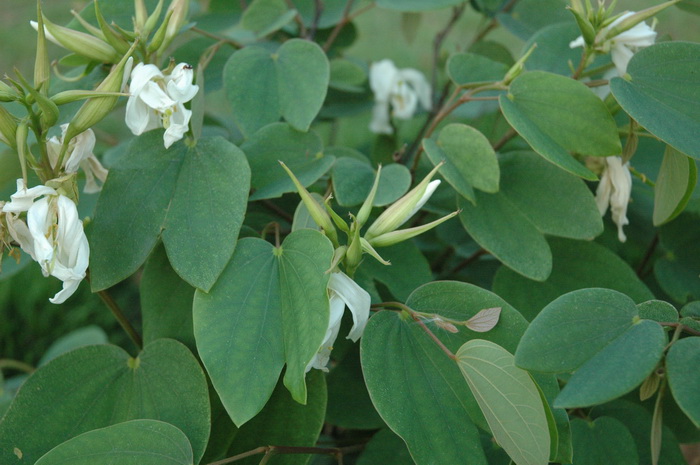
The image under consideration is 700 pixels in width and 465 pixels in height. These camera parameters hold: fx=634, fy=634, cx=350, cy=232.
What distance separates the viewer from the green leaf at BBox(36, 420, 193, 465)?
1.93ft

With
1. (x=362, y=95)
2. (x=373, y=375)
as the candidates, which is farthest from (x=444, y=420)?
(x=362, y=95)

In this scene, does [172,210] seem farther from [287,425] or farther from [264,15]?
[264,15]

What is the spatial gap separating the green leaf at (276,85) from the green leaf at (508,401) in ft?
1.29

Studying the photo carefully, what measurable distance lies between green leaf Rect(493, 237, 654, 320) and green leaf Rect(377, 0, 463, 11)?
440 mm

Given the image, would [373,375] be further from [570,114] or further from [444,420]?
[570,114]

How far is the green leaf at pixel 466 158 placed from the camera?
763 millimetres

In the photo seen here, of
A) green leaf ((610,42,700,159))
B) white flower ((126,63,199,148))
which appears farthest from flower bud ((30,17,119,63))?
green leaf ((610,42,700,159))

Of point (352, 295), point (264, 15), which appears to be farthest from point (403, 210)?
point (264, 15)

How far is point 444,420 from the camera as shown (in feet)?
1.97

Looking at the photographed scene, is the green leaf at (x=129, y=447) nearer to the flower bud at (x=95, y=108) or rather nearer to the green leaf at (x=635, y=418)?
the flower bud at (x=95, y=108)

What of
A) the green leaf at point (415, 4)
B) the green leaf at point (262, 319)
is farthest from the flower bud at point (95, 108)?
the green leaf at point (415, 4)

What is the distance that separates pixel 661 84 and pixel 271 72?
495mm

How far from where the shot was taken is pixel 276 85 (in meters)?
0.87

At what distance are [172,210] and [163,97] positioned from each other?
0.12 meters
